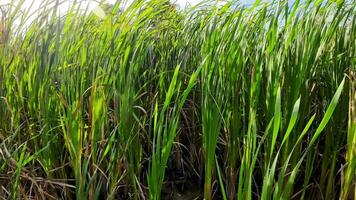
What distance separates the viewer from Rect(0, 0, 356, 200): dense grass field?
1.14 metres

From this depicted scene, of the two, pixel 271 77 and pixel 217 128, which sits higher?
pixel 271 77

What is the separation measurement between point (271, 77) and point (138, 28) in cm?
52

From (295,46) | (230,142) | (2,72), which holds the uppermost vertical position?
(295,46)

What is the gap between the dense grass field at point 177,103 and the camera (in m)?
1.14

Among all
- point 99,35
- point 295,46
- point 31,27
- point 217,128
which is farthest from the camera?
point 31,27

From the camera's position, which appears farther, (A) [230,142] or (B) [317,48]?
(A) [230,142]

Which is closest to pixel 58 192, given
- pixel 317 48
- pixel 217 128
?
pixel 217 128

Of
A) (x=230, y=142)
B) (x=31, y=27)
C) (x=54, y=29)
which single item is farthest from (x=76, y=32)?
(x=230, y=142)

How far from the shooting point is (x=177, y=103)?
1428 millimetres

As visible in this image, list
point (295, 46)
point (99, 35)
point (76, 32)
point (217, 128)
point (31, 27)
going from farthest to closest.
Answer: point (31, 27), point (76, 32), point (99, 35), point (295, 46), point (217, 128)

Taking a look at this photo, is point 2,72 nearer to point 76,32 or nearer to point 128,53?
point 76,32

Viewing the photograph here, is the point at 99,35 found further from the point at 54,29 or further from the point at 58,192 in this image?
the point at 58,192

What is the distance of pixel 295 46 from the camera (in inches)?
49.0

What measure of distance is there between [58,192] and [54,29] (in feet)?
1.84
